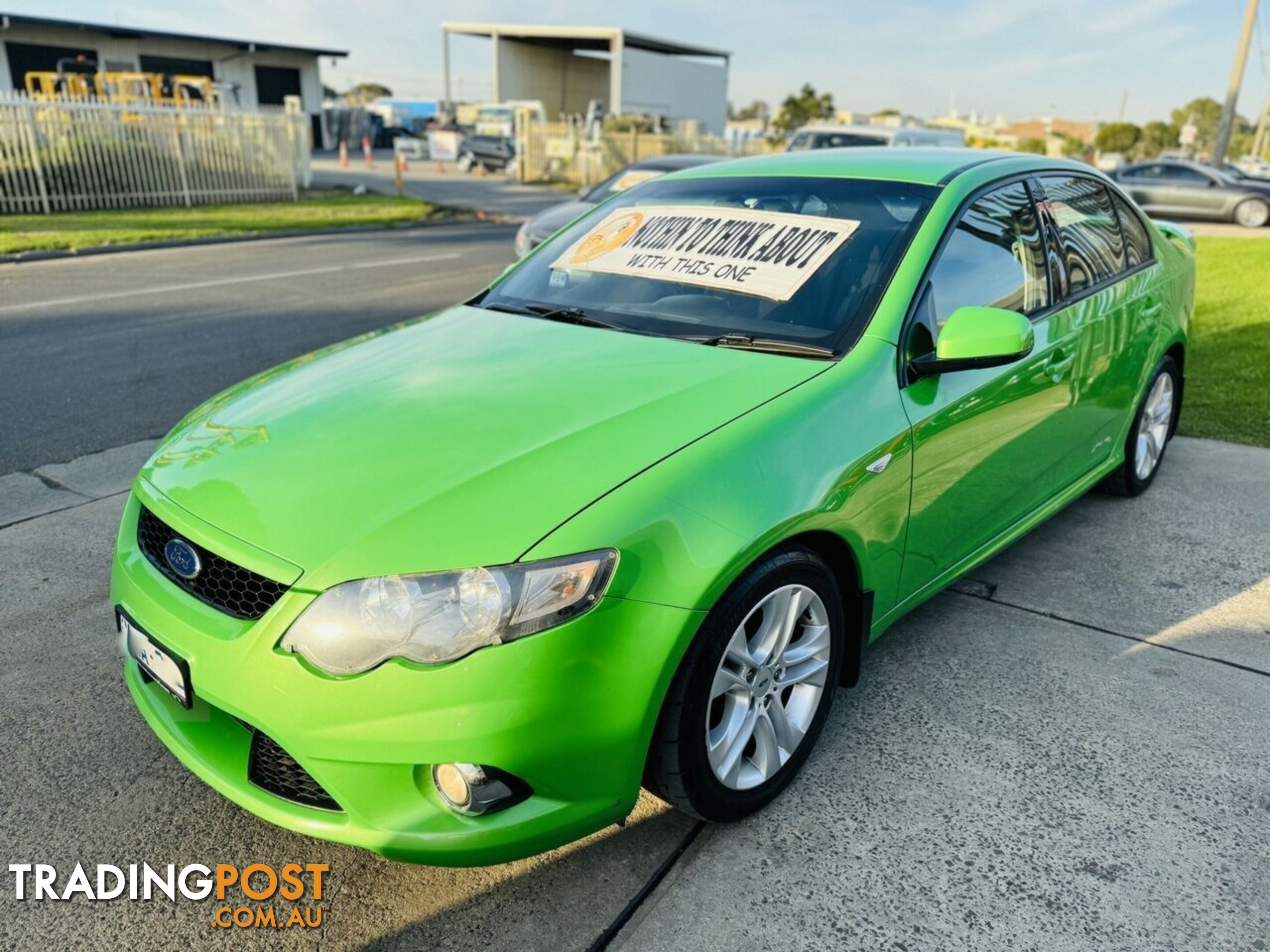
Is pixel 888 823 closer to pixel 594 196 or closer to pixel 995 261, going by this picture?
pixel 995 261

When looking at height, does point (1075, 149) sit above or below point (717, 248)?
above

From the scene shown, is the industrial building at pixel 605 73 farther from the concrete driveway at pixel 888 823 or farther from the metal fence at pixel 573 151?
the concrete driveway at pixel 888 823

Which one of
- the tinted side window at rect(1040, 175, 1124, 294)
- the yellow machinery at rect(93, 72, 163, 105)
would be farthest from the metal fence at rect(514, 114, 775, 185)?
the tinted side window at rect(1040, 175, 1124, 294)

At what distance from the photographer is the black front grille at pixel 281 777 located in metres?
2.00

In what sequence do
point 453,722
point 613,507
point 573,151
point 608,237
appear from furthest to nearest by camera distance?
point 573,151 < point 608,237 < point 613,507 < point 453,722

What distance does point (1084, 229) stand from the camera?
149 inches

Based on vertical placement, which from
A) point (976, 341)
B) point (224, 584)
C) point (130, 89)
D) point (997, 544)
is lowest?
point (997, 544)

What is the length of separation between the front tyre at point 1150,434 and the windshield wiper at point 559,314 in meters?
2.65

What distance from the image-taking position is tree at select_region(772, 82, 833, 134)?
8238cm

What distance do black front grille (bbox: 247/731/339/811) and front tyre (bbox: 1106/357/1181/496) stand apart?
3789mm

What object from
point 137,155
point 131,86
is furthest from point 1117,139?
point 137,155

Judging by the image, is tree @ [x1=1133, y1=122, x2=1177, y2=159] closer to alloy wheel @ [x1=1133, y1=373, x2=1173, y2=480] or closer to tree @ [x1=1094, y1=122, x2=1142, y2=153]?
tree @ [x1=1094, y1=122, x2=1142, y2=153]

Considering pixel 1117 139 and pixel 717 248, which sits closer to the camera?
pixel 717 248

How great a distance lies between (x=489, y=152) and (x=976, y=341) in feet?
115
